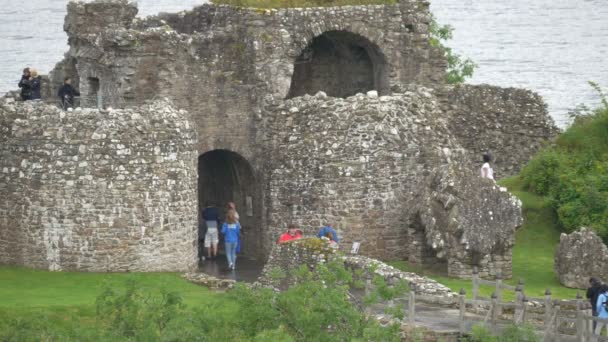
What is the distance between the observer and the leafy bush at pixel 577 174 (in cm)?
4766

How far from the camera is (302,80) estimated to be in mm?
53625

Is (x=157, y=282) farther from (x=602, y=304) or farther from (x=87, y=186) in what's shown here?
(x=602, y=304)

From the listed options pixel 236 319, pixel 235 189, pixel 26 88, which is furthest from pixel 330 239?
pixel 26 88

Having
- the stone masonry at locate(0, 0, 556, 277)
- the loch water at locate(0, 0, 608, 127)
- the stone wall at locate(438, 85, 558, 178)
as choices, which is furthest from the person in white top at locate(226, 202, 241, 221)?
the loch water at locate(0, 0, 608, 127)

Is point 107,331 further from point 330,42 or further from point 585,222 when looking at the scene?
point 330,42

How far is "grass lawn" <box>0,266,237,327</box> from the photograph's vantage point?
39625mm

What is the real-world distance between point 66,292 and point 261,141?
8845 millimetres

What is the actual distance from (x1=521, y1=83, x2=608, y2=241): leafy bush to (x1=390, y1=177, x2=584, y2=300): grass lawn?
0.34 m

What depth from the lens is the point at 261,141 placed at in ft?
165

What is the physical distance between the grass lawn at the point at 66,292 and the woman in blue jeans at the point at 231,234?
9.56ft

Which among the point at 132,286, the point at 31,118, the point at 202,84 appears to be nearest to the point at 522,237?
the point at 202,84

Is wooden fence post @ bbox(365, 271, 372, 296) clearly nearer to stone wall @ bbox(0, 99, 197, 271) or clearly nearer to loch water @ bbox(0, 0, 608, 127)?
stone wall @ bbox(0, 99, 197, 271)

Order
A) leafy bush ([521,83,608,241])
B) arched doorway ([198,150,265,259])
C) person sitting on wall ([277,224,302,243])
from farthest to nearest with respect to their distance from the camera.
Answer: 1. arched doorway ([198,150,265,259])
2. leafy bush ([521,83,608,241])
3. person sitting on wall ([277,224,302,243])

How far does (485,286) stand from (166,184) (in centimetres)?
733
